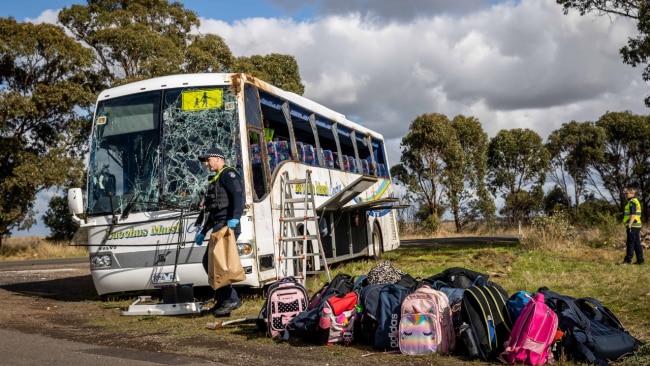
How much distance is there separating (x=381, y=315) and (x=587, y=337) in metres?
1.83

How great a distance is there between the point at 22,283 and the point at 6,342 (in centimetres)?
797

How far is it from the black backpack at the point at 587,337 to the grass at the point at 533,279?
115 millimetres

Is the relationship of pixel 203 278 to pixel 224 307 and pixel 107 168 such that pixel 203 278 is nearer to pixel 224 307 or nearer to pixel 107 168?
pixel 224 307

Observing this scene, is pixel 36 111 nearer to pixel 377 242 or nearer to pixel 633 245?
pixel 377 242

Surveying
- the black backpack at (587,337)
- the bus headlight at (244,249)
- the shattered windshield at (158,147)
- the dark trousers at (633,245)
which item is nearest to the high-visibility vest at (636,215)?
the dark trousers at (633,245)

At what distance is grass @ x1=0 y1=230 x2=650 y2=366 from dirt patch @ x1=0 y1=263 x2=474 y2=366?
3 centimetres

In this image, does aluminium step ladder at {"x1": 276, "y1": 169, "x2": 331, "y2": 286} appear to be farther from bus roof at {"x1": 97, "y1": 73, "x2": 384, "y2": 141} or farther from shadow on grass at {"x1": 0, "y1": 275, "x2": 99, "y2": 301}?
shadow on grass at {"x1": 0, "y1": 275, "x2": 99, "y2": 301}

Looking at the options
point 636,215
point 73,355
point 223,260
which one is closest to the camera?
point 73,355

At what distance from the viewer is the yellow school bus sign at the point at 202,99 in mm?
10336

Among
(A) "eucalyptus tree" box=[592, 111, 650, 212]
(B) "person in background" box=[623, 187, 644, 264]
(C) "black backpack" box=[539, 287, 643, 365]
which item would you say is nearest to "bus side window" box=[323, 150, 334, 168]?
(B) "person in background" box=[623, 187, 644, 264]

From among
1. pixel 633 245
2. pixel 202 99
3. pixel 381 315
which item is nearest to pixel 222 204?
pixel 202 99

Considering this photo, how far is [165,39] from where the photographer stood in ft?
98.5

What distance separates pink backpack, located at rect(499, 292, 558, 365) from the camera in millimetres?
5676

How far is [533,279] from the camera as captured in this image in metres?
11.3
